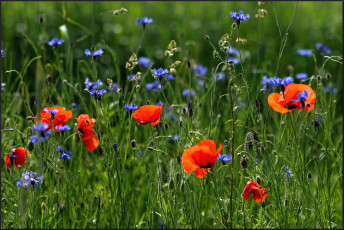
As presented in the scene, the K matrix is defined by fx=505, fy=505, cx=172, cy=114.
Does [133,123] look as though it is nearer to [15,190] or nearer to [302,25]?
[15,190]

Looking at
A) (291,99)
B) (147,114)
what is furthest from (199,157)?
(291,99)

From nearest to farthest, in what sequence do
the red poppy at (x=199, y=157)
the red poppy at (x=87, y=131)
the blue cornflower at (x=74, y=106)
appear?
1. the red poppy at (x=199, y=157)
2. the red poppy at (x=87, y=131)
3. the blue cornflower at (x=74, y=106)

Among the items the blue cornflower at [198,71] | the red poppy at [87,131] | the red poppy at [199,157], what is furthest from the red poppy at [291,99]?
the blue cornflower at [198,71]

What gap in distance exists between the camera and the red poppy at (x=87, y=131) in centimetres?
195

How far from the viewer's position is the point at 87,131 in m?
1.98

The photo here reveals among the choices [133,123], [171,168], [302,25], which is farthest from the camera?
[302,25]

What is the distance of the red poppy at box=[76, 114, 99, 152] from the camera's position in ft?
6.39

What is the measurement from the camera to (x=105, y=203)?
2199 mm

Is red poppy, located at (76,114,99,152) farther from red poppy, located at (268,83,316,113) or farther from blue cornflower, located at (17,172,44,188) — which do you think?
red poppy, located at (268,83,316,113)

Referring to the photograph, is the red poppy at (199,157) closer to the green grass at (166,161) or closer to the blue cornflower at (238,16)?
the green grass at (166,161)

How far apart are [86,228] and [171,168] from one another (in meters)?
0.65

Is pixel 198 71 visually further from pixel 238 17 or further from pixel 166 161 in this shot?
pixel 238 17

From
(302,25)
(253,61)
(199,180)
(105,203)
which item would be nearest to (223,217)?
(199,180)

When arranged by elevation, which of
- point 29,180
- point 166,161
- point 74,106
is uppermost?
point 74,106
